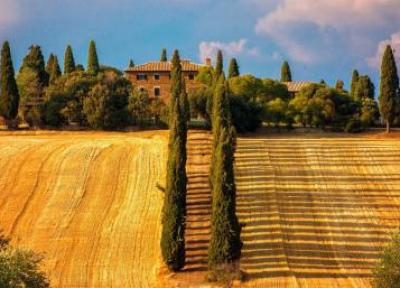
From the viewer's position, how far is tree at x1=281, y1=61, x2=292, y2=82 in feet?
402

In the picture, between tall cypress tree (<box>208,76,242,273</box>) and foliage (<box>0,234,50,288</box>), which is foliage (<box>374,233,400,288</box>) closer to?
tall cypress tree (<box>208,76,242,273</box>)

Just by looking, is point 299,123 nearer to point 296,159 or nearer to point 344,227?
point 296,159

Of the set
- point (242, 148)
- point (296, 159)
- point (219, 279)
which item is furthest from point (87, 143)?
point (219, 279)

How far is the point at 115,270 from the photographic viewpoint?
125 feet

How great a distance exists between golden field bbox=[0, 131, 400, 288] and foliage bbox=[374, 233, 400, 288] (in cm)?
722

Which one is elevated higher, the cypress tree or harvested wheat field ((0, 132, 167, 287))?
the cypress tree

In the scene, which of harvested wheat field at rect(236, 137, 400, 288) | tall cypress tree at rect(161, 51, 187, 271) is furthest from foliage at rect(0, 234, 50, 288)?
harvested wheat field at rect(236, 137, 400, 288)

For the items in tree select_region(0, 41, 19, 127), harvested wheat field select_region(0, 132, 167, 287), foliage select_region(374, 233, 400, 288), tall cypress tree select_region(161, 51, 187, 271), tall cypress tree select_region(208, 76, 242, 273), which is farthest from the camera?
tree select_region(0, 41, 19, 127)

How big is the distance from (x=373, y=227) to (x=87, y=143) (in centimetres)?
2834

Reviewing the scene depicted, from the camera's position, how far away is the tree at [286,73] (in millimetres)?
122562

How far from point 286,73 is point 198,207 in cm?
7985

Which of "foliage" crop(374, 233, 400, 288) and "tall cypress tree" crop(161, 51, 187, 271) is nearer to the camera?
"foliage" crop(374, 233, 400, 288)

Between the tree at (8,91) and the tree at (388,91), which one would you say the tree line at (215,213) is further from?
the tree at (388,91)

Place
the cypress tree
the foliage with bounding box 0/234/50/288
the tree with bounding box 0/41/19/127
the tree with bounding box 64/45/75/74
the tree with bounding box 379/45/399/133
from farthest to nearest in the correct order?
the cypress tree, the tree with bounding box 64/45/75/74, the tree with bounding box 379/45/399/133, the tree with bounding box 0/41/19/127, the foliage with bounding box 0/234/50/288
